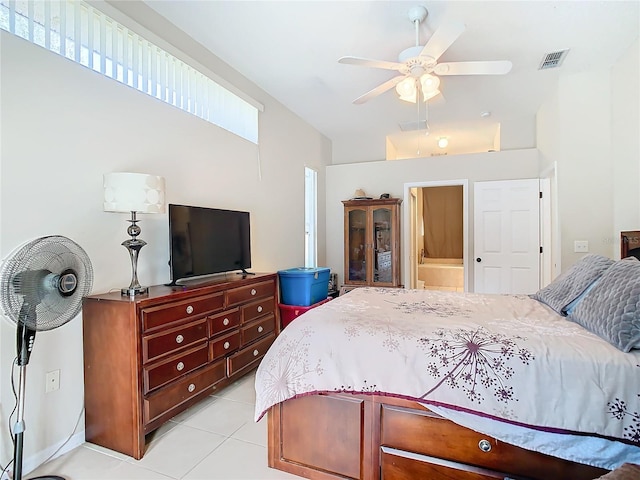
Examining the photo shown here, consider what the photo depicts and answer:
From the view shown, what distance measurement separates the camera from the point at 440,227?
7.51 meters

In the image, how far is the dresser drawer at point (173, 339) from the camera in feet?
6.25

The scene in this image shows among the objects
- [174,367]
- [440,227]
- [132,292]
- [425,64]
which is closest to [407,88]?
[425,64]

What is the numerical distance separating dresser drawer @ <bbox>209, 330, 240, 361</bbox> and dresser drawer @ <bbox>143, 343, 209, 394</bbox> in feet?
0.20

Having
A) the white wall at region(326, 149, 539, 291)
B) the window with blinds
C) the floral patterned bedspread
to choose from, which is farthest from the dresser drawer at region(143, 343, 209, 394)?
the white wall at region(326, 149, 539, 291)

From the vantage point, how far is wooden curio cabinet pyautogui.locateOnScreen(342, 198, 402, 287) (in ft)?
16.6

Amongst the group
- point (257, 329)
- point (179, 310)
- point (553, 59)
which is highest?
point (553, 59)

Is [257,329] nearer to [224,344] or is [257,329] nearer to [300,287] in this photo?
[224,344]

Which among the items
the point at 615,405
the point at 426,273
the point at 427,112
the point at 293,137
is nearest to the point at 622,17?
the point at 427,112

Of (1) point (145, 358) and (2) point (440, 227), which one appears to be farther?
(2) point (440, 227)

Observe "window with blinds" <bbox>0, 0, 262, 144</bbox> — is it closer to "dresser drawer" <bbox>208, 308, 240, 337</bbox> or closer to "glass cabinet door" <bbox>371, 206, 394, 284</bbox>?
"dresser drawer" <bbox>208, 308, 240, 337</bbox>

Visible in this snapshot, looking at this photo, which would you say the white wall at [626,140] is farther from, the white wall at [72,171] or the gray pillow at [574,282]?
the white wall at [72,171]

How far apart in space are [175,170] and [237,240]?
2.64 ft

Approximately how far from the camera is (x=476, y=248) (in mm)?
4812

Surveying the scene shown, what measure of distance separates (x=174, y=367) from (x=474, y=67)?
2.92m
